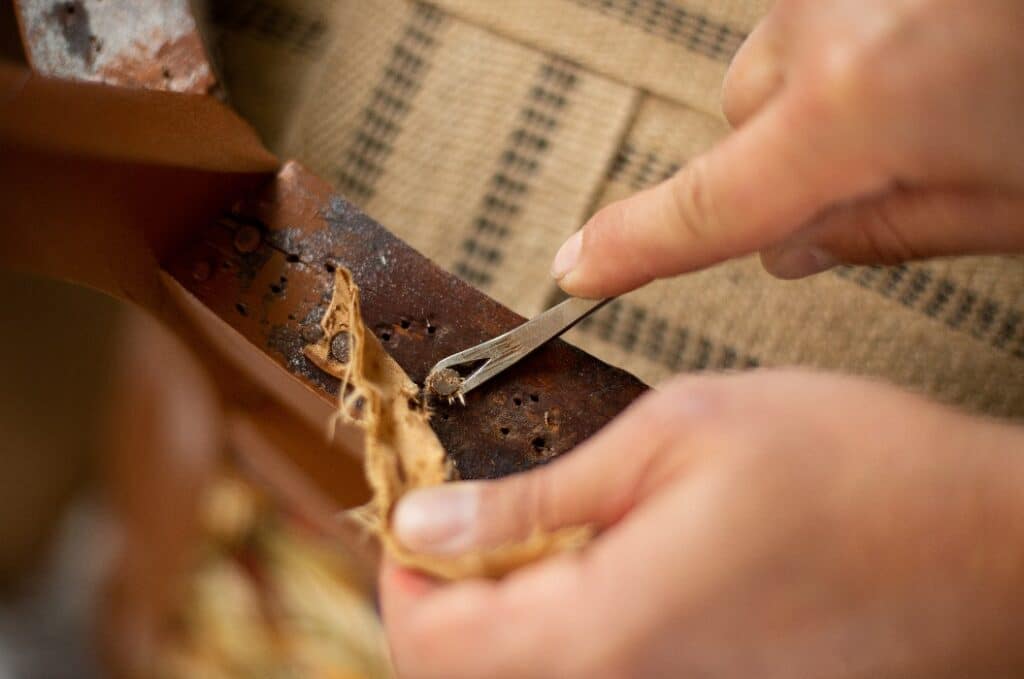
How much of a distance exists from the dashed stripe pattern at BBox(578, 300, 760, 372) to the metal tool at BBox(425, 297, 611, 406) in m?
0.29

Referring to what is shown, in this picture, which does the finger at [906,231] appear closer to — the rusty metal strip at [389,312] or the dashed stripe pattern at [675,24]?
the rusty metal strip at [389,312]

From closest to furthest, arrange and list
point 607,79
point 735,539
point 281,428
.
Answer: point 735,539 → point 281,428 → point 607,79

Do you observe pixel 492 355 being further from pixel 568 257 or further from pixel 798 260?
pixel 798 260

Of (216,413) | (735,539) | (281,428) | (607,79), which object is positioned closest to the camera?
(735,539)

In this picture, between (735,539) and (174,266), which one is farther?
(174,266)

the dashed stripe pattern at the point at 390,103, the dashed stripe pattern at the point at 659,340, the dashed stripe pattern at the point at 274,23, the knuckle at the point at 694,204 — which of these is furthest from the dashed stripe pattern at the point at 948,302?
the dashed stripe pattern at the point at 274,23

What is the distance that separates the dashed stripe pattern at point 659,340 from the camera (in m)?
0.90

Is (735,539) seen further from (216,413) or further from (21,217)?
(216,413)

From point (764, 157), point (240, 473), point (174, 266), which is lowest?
point (240, 473)

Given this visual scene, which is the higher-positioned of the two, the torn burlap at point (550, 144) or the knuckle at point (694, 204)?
the knuckle at point (694, 204)

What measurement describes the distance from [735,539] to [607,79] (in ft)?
2.27

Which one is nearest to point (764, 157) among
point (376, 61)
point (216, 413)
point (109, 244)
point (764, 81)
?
point (764, 81)

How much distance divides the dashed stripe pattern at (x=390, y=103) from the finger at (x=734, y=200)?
402mm

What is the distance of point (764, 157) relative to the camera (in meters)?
0.55
